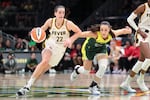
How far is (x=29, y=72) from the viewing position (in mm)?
21312

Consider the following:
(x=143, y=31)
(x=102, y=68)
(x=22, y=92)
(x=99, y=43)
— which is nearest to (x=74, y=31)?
(x=99, y=43)

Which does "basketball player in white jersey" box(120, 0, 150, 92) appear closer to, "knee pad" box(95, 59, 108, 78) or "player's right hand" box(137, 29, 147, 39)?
"player's right hand" box(137, 29, 147, 39)

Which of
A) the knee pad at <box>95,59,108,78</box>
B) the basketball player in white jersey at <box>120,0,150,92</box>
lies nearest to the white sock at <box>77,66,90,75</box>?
the knee pad at <box>95,59,108,78</box>

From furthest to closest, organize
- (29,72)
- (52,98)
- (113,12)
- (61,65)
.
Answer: (113,12) → (61,65) → (29,72) → (52,98)

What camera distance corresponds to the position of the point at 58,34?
10.5 m

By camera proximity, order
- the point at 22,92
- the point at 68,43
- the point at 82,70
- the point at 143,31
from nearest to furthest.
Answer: the point at 22,92
the point at 68,43
the point at 143,31
the point at 82,70

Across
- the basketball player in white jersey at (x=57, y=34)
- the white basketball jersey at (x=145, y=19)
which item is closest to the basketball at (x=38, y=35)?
the basketball player in white jersey at (x=57, y=34)

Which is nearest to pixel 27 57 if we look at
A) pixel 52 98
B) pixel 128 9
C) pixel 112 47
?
pixel 112 47

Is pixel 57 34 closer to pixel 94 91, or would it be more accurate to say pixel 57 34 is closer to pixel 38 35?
pixel 38 35

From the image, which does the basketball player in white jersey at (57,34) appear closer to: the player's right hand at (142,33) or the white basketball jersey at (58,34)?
the white basketball jersey at (58,34)

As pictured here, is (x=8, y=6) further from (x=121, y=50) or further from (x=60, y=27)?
(x=60, y=27)

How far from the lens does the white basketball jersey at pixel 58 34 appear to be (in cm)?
1054

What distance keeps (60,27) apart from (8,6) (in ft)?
64.7

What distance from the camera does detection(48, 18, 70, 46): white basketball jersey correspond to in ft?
34.6
